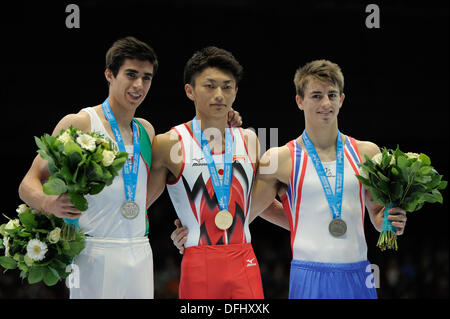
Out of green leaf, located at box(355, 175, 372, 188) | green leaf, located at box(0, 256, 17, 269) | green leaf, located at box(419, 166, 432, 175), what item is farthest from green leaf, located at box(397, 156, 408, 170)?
green leaf, located at box(0, 256, 17, 269)

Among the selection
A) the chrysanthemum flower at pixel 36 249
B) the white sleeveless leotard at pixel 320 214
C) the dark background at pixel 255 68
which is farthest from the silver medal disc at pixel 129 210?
the dark background at pixel 255 68

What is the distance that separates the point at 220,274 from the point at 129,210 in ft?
2.55

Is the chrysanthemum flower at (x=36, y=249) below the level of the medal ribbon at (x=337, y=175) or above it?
below

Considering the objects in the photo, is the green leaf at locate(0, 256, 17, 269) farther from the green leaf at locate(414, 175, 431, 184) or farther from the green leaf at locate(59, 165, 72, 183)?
the green leaf at locate(414, 175, 431, 184)

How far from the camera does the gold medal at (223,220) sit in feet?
12.9

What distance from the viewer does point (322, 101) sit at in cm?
419

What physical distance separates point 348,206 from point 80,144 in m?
1.99

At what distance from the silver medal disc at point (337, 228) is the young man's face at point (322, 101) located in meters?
0.77

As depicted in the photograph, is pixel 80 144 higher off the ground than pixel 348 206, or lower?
higher

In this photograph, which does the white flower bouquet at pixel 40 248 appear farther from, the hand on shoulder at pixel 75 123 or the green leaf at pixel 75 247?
the hand on shoulder at pixel 75 123

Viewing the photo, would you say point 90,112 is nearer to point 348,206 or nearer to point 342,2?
point 348,206

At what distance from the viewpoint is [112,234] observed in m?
3.77

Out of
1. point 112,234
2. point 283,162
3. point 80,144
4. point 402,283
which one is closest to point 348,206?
point 283,162

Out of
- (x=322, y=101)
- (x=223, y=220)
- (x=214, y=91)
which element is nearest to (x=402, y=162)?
(x=322, y=101)
